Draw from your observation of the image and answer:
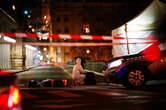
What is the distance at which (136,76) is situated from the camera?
13.8 m

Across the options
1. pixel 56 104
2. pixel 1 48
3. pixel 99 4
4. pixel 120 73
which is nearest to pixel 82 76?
pixel 120 73

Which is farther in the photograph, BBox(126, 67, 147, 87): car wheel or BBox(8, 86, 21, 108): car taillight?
BBox(126, 67, 147, 87): car wheel

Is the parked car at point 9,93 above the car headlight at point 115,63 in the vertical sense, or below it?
below

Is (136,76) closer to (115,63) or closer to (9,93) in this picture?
(115,63)

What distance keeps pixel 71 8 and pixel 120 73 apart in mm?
101071

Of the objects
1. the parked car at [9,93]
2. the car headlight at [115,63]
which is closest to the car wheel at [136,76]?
the car headlight at [115,63]

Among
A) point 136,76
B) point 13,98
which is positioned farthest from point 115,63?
point 13,98

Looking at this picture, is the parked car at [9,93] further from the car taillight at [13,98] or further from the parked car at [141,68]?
the parked car at [141,68]

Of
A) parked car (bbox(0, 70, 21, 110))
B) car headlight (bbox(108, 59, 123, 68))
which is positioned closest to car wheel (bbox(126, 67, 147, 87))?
car headlight (bbox(108, 59, 123, 68))

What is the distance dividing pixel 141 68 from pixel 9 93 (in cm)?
942

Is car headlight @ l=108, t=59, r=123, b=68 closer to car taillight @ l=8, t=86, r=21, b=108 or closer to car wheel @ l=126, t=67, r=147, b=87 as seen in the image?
car wheel @ l=126, t=67, r=147, b=87

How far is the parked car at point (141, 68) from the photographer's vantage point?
13.6 m

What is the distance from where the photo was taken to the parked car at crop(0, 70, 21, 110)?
4.58 m

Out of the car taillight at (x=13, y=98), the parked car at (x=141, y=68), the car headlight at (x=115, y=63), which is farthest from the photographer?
the car headlight at (x=115, y=63)
